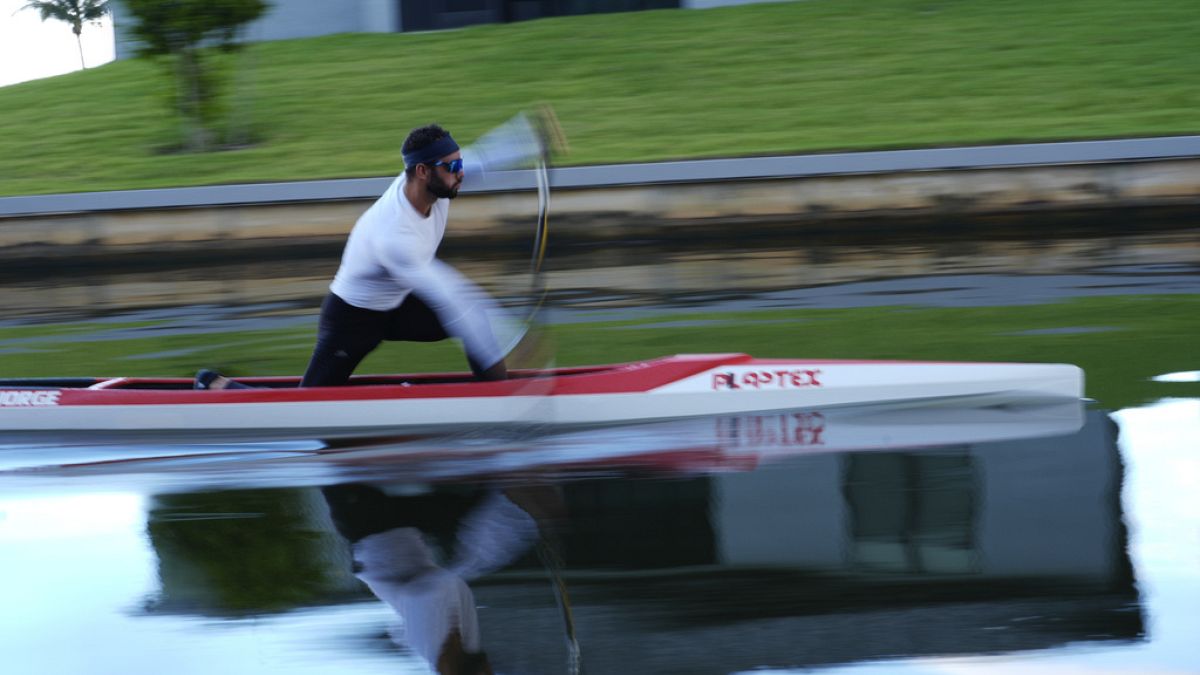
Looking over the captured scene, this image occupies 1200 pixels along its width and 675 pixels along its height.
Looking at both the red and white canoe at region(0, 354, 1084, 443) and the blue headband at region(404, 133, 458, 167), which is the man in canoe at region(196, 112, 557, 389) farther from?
the red and white canoe at region(0, 354, 1084, 443)

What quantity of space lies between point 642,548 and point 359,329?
2.65m

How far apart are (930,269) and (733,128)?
6325mm

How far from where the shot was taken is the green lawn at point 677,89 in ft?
54.6

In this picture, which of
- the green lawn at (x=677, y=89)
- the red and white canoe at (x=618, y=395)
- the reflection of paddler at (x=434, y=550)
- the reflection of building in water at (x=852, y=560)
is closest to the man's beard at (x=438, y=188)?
the red and white canoe at (x=618, y=395)

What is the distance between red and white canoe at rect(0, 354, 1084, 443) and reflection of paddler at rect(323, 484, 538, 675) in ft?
3.32

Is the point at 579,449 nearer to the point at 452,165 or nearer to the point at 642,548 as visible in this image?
the point at 452,165

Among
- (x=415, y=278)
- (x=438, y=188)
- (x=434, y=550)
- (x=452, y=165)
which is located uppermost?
(x=452, y=165)

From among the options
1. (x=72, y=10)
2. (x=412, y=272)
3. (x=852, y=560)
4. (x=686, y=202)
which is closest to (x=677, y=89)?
(x=686, y=202)

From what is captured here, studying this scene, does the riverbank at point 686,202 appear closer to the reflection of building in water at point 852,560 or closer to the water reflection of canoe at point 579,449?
the water reflection of canoe at point 579,449

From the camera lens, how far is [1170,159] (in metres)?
13.4

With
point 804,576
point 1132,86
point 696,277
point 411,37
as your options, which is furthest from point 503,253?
point 411,37

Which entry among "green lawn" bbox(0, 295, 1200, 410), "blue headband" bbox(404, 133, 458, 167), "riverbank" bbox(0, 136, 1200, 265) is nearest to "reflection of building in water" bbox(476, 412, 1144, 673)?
"blue headband" bbox(404, 133, 458, 167)

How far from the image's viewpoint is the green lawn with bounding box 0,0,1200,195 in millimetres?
16656

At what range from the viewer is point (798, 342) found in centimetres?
885
